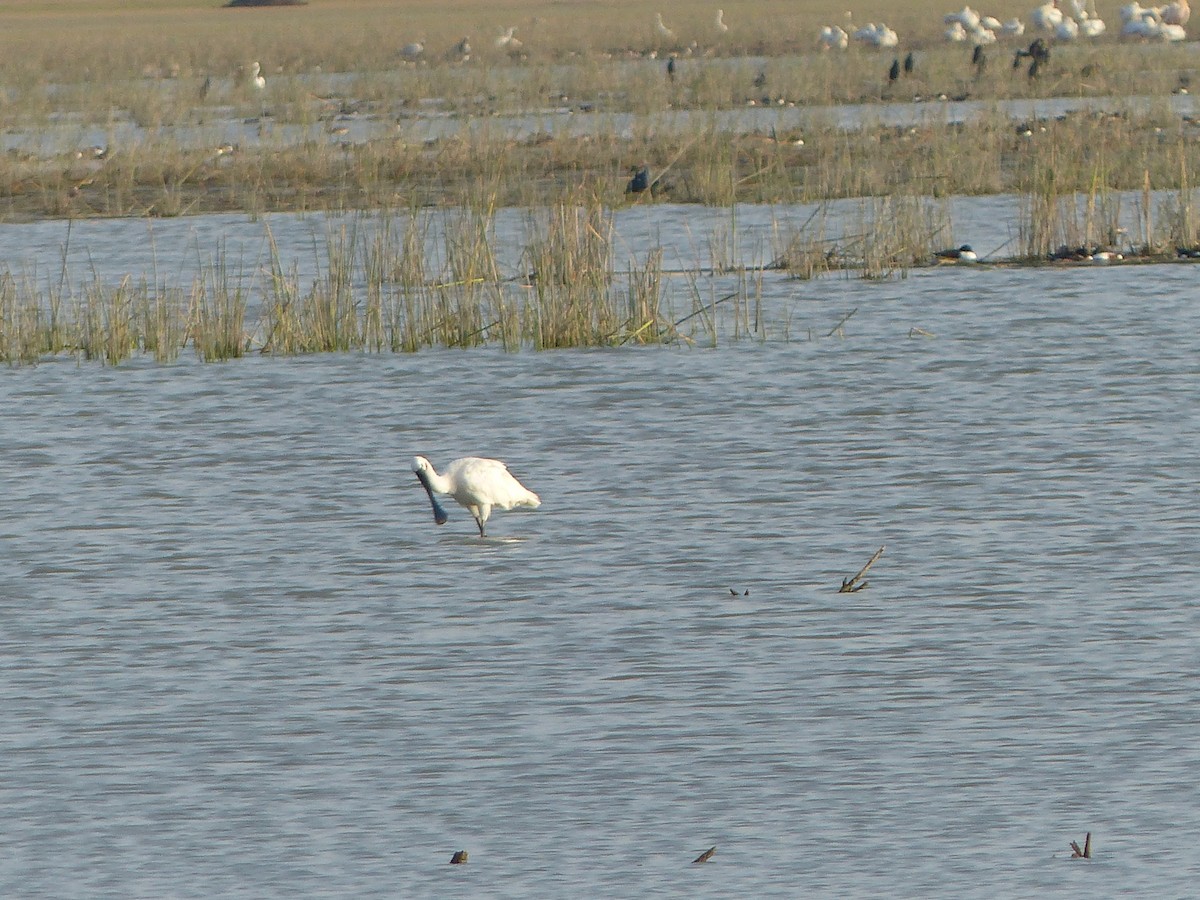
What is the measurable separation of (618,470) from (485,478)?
6.76 feet

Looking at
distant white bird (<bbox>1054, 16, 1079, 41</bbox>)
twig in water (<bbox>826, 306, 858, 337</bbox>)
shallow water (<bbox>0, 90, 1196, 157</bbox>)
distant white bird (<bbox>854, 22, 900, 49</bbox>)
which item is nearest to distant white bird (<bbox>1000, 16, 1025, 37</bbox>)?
distant white bird (<bbox>1054, 16, 1079, 41</bbox>)

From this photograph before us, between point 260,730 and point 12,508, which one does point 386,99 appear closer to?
point 12,508

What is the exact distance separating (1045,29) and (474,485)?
52427mm

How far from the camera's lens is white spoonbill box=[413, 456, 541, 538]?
1073 centimetres

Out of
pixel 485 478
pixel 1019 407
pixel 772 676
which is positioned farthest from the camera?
pixel 1019 407

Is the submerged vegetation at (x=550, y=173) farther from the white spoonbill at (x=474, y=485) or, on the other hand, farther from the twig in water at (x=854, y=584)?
the twig in water at (x=854, y=584)

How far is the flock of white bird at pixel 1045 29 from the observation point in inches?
2163

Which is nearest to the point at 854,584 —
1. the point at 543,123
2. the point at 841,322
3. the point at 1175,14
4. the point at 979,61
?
the point at 841,322

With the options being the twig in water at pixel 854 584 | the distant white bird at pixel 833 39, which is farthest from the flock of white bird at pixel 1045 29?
the twig in water at pixel 854 584

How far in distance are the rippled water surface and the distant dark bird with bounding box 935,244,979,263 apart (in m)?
4.59

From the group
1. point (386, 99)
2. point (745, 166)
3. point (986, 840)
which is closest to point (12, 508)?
point (986, 840)

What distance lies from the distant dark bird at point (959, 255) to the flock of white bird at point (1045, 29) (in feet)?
112

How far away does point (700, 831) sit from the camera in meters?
6.60

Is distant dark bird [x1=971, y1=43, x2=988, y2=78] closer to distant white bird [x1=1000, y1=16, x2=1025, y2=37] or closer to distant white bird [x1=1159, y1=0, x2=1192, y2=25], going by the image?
distant white bird [x1=1000, y1=16, x2=1025, y2=37]
